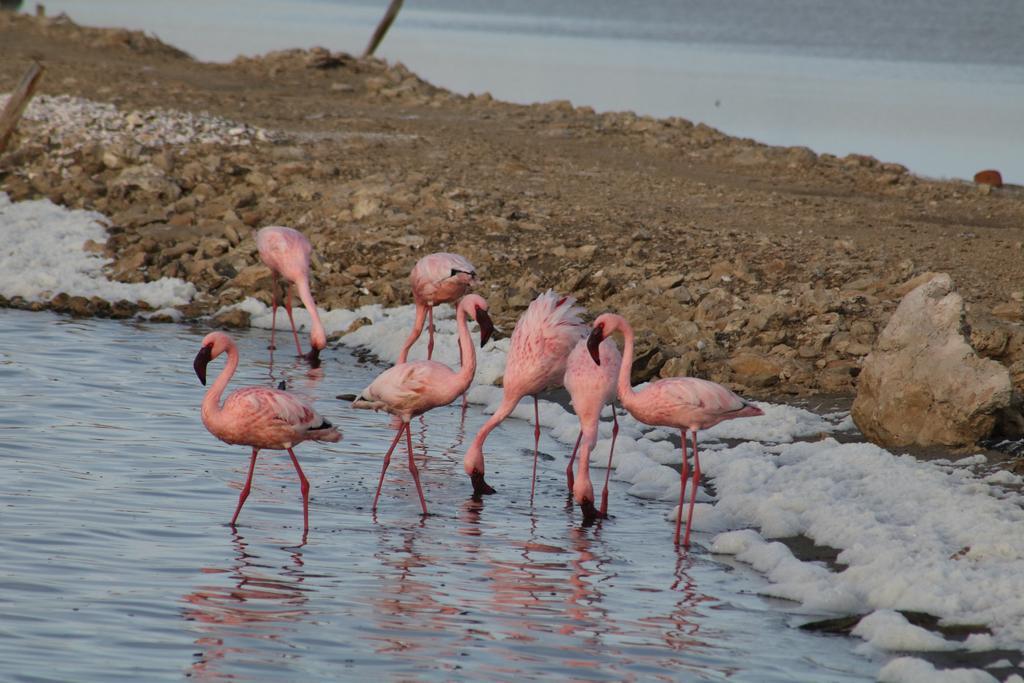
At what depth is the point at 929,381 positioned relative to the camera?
9914mm

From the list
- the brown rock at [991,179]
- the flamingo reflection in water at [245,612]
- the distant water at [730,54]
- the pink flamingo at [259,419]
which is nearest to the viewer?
the flamingo reflection in water at [245,612]

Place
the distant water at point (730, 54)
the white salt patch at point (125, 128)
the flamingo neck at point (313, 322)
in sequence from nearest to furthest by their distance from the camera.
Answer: the flamingo neck at point (313, 322)
the white salt patch at point (125, 128)
the distant water at point (730, 54)

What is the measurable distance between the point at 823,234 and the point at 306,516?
8.37 meters

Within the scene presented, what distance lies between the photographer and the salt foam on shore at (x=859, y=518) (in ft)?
22.8

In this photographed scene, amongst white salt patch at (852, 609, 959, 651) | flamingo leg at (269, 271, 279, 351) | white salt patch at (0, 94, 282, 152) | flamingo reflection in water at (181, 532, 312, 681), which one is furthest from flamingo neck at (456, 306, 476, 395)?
white salt patch at (0, 94, 282, 152)

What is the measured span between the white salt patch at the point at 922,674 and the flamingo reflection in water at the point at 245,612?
2604 millimetres

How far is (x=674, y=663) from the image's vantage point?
6.57 m

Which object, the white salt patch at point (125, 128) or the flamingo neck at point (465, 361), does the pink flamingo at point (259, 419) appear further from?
the white salt patch at point (125, 128)

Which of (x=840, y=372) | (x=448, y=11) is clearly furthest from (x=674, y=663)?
(x=448, y=11)

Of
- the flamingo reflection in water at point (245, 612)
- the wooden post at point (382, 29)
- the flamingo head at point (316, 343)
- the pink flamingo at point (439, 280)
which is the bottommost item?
the flamingo reflection in water at point (245, 612)

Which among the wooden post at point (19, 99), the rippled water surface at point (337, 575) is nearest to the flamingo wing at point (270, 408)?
the rippled water surface at point (337, 575)

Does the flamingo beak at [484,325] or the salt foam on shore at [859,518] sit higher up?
the flamingo beak at [484,325]

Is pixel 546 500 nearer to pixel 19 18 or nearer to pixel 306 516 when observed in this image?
pixel 306 516

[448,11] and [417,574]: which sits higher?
[448,11]
